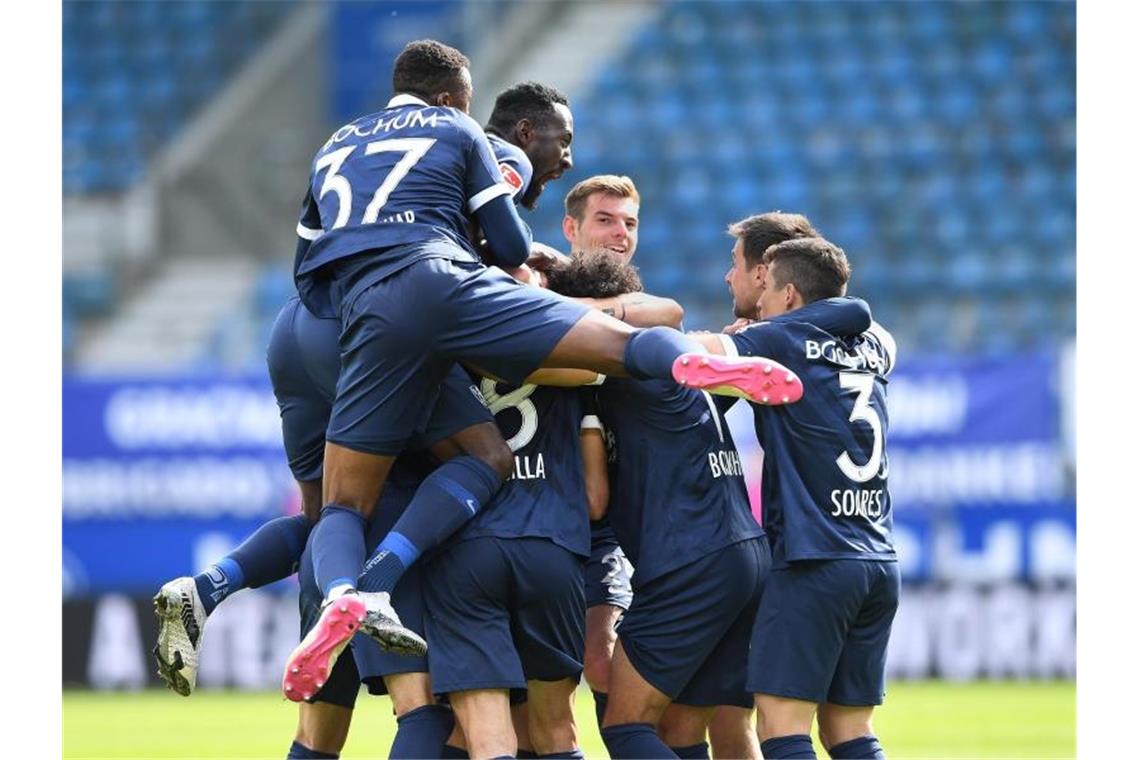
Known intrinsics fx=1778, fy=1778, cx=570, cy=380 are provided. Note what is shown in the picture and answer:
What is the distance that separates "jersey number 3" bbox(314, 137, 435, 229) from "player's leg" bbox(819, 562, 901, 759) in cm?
184

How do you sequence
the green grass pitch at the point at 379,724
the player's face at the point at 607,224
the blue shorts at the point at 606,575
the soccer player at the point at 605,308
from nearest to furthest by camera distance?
the soccer player at the point at 605,308 → the blue shorts at the point at 606,575 → the player's face at the point at 607,224 → the green grass pitch at the point at 379,724

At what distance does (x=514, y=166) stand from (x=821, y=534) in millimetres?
1501

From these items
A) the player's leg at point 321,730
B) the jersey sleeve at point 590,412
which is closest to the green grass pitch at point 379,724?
the player's leg at point 321,730

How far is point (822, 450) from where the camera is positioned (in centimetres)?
532

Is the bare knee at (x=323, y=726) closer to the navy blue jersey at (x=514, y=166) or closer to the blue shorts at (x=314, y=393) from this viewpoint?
the blue shorts at (x=314, y=393)

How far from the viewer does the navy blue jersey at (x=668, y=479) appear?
5.48 metres

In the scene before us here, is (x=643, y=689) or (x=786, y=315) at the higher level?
(x=786, y=315)

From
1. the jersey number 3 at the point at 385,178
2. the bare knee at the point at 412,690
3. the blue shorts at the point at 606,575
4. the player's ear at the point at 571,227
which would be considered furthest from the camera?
the player's ear at the point at 571,227

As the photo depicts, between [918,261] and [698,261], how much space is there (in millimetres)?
2058

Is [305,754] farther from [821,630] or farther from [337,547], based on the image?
[821,630]

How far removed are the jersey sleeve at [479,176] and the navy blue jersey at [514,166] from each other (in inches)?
6.1

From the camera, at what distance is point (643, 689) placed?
541cm
